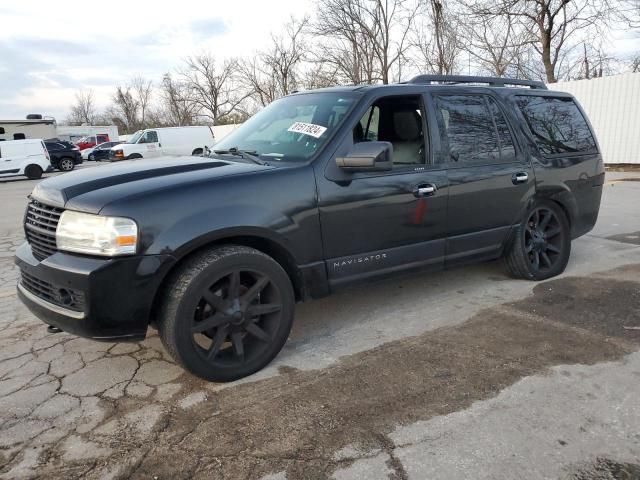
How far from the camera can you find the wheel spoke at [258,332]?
2.94 m

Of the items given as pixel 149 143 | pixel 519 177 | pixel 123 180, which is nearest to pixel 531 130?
pixel 519 177

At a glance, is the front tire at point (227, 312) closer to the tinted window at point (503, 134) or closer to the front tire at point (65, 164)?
the tinted window at point (503, 134)

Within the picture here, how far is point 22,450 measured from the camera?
90.6 inches

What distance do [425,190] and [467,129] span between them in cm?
79

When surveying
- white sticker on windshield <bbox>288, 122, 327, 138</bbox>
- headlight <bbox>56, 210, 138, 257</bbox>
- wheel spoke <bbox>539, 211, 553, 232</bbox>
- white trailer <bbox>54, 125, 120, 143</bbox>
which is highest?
white trailer <bbox>54, 125, 120, 143</bbox>

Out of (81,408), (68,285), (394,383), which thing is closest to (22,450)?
(81,408)

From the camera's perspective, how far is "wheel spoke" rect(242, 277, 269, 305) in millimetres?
2885

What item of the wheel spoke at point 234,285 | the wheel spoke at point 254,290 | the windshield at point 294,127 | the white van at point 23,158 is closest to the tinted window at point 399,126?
the windshield at point 294,127

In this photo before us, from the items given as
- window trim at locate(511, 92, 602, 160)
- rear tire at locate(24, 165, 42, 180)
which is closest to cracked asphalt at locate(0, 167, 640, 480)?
window trim at locate(511, 92, 602, 160)

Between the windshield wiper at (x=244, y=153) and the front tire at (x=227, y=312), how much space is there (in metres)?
0.72

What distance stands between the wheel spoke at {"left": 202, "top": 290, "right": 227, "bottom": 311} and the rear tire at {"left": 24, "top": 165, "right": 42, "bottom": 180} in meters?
20.9

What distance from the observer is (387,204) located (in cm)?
342

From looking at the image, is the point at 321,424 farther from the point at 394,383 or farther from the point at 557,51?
the point at 557,51

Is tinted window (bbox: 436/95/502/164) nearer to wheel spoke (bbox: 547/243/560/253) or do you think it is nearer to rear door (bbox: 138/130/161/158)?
wheel spoke (bbox: 547/243/560/253)
